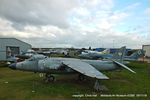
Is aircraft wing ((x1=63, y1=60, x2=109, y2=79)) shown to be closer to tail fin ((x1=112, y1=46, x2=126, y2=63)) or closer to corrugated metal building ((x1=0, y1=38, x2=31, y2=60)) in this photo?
tail fin ((x1=112, y1=46, x2=126, y2=63))

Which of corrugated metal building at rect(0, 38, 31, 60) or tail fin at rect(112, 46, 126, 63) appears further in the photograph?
corrugated metal building at rect(0, 38, 31, 60)

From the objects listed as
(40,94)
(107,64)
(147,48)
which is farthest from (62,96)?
(147,48)

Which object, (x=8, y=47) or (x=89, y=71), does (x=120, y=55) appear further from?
(x=8, y=47)

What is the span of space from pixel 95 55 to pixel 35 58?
20852 mm

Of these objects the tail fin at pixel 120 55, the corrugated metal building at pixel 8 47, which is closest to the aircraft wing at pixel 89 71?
the tail fin at pixel 120 55

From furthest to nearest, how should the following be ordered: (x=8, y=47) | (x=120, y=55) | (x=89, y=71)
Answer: (x=8, y=47), (x=120, y=55), (x=89, y=71)

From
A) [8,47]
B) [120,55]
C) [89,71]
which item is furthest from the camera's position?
[8,47]

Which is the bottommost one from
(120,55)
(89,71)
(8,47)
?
(89,71)

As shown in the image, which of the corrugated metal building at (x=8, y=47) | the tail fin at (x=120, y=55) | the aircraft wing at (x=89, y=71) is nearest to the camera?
the aircraft wing at (x=89, y=71)

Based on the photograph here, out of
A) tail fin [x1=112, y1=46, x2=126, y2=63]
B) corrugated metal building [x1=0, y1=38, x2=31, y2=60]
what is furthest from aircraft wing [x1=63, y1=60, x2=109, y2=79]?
corrugated metal building [x1=0, y1=38, x2=31, y2=60]

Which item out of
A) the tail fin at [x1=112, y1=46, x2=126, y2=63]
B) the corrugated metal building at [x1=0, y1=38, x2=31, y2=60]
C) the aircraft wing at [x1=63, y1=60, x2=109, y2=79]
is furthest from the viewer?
the corrugated metal building at [x1=0, y1=38, x2=31, y2=60]

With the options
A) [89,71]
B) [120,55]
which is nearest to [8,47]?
[89,71]

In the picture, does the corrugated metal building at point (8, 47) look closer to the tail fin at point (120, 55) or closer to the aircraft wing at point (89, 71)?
the aircraft wing at point (89, 71)

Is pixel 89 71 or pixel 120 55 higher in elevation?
pixel 120 55
